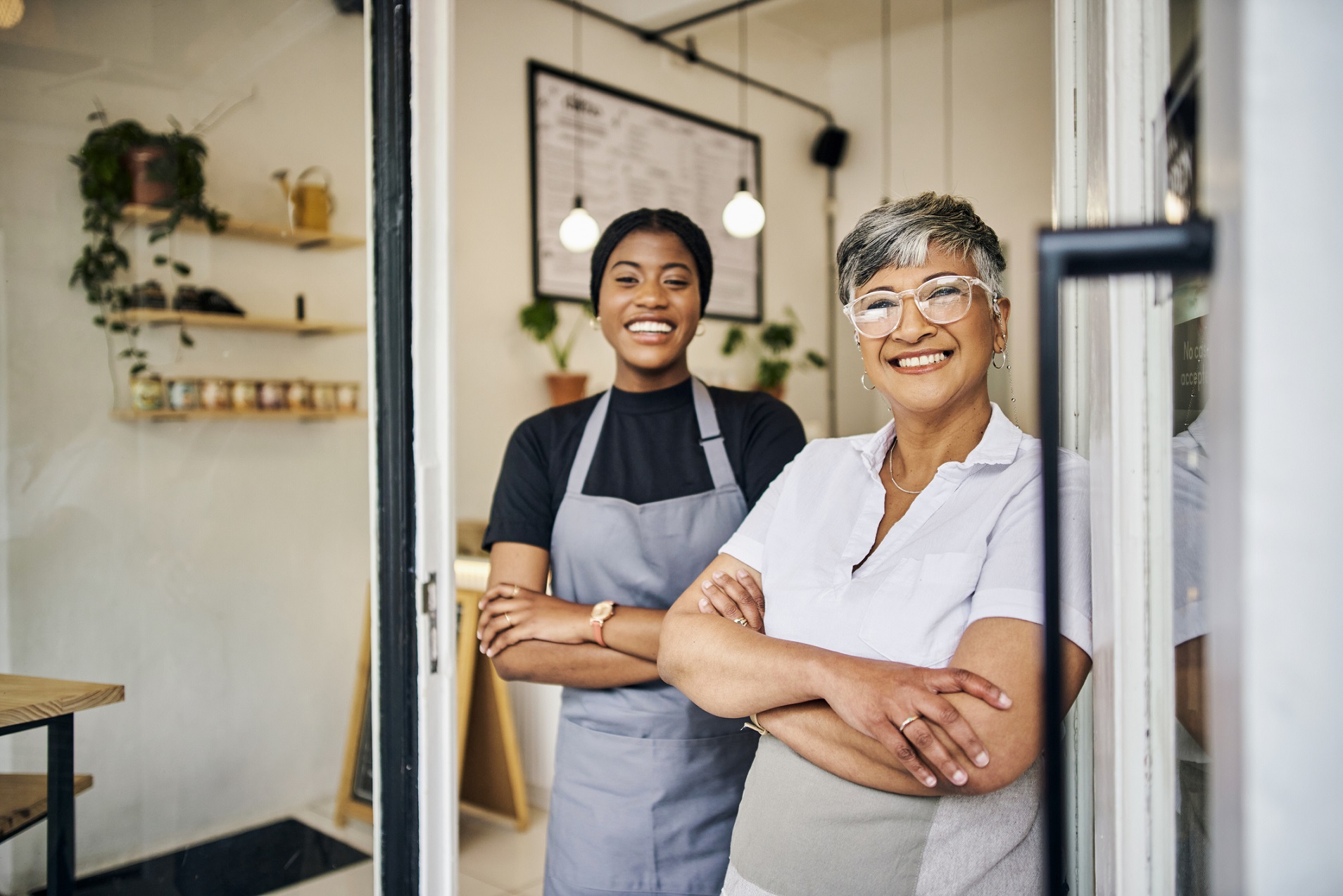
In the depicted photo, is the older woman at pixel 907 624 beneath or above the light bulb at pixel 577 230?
beneath

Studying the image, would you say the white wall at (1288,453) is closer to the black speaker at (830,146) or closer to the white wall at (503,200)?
the white wall at (503,200)

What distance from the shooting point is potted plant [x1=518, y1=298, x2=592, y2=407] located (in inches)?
147

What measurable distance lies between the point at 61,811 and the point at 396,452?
2.39 ft

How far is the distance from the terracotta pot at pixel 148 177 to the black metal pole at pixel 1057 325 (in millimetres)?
1789

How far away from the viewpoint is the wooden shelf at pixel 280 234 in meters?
1.96

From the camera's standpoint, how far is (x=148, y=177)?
175 centimetres

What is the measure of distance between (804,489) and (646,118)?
3.48m

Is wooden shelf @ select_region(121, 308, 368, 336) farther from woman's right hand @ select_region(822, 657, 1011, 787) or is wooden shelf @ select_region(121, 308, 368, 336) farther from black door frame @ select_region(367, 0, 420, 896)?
woman's right hand @ select_region(822, 657, 1011, 787)

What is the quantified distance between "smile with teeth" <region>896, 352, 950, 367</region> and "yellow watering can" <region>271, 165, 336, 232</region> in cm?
168

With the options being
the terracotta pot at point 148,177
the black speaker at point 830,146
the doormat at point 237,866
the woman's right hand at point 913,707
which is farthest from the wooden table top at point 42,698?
the black speaker at point 830,146

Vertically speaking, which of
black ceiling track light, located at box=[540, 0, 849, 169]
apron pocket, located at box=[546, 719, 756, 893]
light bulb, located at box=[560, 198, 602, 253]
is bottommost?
apron pocket, located at box=[546, 719, 756, 893]

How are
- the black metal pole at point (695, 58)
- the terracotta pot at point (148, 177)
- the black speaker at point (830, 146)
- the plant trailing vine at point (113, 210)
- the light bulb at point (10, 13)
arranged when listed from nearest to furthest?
the light bulb at point (10, 13) < the plant trailing vine at point (113, 210) < the terracotta pot at point (148, 177) < the black metal pole at point (695, 58) < the black speaker at point (830, 146)

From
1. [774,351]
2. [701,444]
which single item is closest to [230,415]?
[701,444]

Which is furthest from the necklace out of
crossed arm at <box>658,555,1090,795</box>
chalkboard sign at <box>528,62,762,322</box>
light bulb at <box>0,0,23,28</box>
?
chalkboard sign at <box>528,62,762,322</box>
